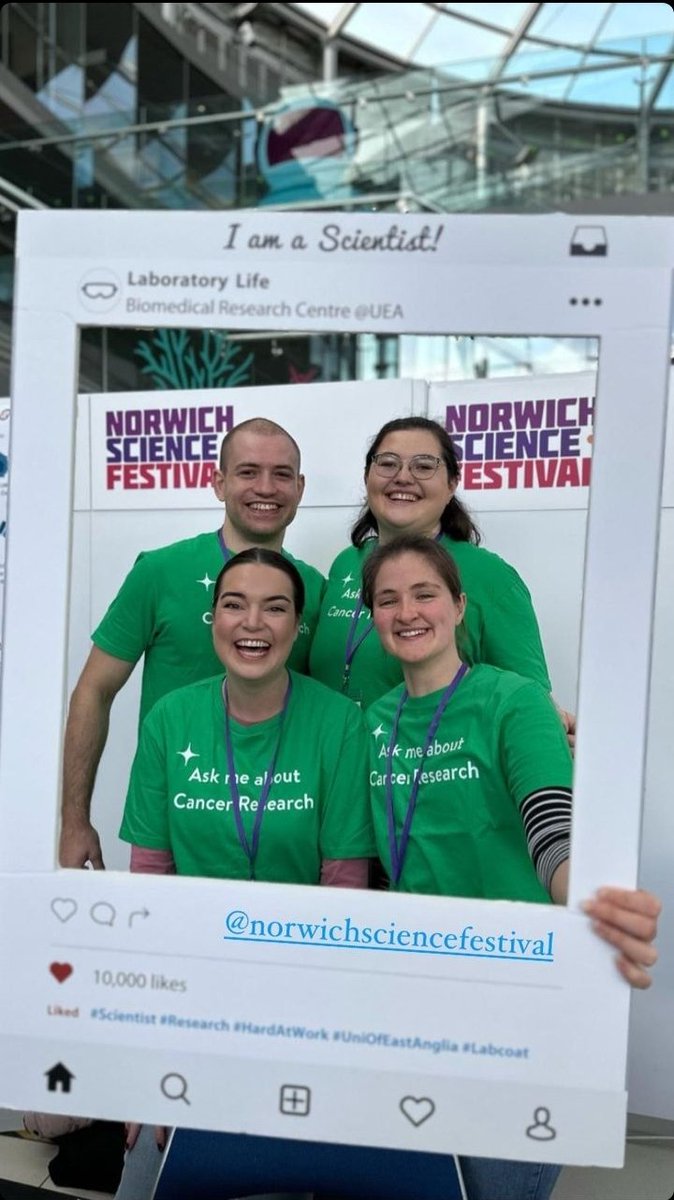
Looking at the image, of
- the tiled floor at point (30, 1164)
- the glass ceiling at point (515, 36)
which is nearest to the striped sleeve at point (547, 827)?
the tiled floor at point (30, 1164)

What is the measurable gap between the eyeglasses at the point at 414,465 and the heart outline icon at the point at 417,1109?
4.17ft

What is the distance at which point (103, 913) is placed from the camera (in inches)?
50.1

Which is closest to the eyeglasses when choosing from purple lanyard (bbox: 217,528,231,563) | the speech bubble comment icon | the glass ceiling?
purple lanyard (bbox: 217,528,231,563)

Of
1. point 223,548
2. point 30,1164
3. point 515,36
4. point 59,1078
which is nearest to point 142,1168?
point 59,1078

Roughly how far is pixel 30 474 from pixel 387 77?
23.9 feet

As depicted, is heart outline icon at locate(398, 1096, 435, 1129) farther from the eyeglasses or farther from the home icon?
the eyeglasses

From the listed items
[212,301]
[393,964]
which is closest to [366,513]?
[212,301]

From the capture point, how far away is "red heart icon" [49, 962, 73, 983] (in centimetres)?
128

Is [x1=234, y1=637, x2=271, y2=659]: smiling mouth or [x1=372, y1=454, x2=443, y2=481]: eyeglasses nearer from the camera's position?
[x1=234, y1=637, x2=271, y2=659]: smiling mouth

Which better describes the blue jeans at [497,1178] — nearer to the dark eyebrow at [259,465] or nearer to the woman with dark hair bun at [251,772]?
the woman with dark hair bun at [251,772]

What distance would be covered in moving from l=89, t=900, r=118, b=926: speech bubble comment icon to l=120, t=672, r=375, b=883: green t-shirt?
392 millimetres

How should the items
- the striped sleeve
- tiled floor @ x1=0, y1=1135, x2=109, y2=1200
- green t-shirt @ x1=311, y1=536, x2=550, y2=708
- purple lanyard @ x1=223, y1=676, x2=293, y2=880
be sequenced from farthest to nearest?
tiled floor @ x1=0, y1=1135, x2=109, y2=1200 < green t-shirt @ x1=311, y1=536, x2=550, y2=708 < purple lanyard @ x1=223, y1=676, x2=293, y2=880 < the striped sleeve

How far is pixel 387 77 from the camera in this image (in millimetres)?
7438

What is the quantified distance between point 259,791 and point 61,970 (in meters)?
0.47
